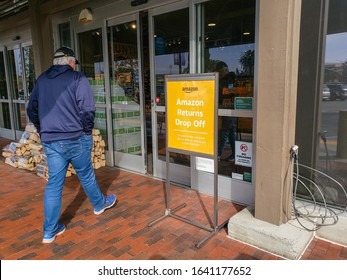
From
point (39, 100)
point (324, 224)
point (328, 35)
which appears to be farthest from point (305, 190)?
point (39, 100)

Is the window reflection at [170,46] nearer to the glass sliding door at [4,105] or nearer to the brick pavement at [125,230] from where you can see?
the brick pavement at [125,230]

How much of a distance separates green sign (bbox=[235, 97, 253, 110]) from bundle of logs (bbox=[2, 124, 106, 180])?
9.08ft

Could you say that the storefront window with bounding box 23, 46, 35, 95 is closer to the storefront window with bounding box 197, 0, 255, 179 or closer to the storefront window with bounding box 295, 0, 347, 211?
the storefront window with bounding box 197, 0, 255, 179

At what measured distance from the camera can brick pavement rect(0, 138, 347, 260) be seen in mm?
2633

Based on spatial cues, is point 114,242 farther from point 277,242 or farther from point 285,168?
point 285,168

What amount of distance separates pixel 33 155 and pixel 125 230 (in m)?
3.20

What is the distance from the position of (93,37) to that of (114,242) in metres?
3.75

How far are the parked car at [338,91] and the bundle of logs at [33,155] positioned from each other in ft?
12.3

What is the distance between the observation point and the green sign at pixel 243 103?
10.9 ft

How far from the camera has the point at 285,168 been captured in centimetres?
266

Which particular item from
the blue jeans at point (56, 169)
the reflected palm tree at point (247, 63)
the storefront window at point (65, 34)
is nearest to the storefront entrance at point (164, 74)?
the reflected palm tree at point (247, 63)

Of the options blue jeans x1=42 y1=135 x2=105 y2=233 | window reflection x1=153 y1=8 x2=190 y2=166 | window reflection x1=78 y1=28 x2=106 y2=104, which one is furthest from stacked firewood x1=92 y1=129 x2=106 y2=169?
blue jeans x1=42 y1=135 x2=105 y2=233
